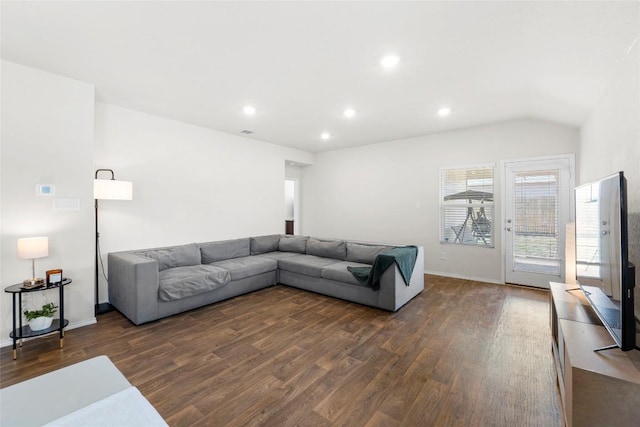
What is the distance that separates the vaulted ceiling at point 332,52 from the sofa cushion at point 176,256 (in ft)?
6.53

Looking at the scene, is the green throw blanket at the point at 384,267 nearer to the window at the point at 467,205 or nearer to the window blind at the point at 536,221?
the window at the point at 467,205

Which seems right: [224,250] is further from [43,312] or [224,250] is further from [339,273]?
[43,312]

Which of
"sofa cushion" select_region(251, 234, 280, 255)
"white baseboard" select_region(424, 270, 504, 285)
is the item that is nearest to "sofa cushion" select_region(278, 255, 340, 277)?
"sofa cushion" select_region(251, 234, 280, 255)

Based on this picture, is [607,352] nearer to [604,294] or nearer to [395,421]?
[604,294]

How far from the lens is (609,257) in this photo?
1.54 meters

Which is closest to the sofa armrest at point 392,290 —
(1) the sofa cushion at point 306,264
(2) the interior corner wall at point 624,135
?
(1) the sofa cushion at point 306,264

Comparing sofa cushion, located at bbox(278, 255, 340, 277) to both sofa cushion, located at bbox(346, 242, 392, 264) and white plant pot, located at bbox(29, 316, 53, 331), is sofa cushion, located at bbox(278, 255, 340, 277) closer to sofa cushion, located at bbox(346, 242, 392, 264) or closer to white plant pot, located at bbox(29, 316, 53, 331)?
sofa cushion, located at bbox(346, 242, 392, 264)

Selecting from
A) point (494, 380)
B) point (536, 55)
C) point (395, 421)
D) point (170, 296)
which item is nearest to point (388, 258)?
point (494, 380)

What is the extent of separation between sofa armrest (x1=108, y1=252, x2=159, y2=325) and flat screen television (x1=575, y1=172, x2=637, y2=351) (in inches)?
150

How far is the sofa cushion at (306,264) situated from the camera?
4102mm

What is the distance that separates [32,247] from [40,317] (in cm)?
66

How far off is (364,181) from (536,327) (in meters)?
3.96

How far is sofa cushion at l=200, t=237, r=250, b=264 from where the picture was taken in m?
4.38

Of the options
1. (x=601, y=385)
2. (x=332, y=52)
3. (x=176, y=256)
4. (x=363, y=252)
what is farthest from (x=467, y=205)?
(x=176, y=256)
